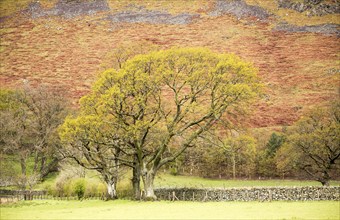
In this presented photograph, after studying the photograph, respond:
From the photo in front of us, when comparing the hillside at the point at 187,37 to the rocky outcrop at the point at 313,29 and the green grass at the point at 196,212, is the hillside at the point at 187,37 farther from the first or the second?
the green grass at the point at 196,212

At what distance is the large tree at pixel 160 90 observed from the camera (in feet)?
99.4

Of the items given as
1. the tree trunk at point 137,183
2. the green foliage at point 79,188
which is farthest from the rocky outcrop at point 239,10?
the tree trunk at point 137,183

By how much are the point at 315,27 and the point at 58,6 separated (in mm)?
96348

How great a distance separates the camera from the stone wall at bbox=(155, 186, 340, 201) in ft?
94.4

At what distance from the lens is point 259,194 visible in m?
30.2

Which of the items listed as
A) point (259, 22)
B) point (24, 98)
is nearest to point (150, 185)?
point (24, 98)

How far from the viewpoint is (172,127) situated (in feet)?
105

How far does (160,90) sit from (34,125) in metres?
27.4

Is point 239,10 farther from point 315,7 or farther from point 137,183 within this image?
point 137,183

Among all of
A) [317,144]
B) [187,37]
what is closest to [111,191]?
[317,144]

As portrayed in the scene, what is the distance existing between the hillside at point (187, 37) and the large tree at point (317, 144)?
38.6 meters

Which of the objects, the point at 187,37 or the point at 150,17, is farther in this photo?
the point at 150,17

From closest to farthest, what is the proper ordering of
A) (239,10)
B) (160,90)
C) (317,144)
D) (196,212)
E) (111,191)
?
(196,212) < (160,90) < (111,191) < (317,144) < (239,10)

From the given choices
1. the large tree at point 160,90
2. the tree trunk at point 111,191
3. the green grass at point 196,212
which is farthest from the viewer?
the tree trunk at point 111,191
